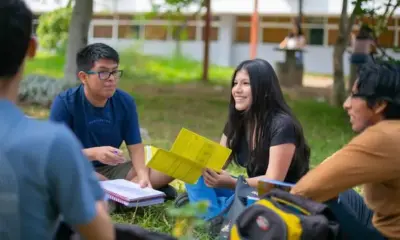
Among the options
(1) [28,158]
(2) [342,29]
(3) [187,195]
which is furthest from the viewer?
(2) [342,29]

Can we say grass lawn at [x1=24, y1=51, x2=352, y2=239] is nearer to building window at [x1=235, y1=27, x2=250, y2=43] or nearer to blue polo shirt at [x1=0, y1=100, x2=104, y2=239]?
blue polo shirt at [x1=0, y1=100, x2=104, y2=239]

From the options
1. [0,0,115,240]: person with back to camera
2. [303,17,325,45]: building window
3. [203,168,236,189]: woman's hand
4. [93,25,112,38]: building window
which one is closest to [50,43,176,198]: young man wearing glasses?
[203,168,236,189]: woman's hand

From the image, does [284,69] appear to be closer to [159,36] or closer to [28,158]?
[159,36]

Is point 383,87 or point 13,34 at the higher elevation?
point 13,34

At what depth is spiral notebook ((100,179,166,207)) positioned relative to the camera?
12.8ft

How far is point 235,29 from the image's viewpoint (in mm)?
22484

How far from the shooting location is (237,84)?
380 centimetres

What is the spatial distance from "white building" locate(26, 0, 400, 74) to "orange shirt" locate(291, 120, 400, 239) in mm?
17292

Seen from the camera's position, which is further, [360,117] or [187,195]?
[187,195]

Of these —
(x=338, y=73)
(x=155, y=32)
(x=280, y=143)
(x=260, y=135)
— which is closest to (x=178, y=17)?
(x=155, y=32)

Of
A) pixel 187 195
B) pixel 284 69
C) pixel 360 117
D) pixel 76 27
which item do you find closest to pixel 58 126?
pixel 360 117

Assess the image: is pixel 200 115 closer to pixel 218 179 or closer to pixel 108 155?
pixel 108 155

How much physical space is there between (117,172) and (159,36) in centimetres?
1955

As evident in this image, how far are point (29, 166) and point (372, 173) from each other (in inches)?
56.0
